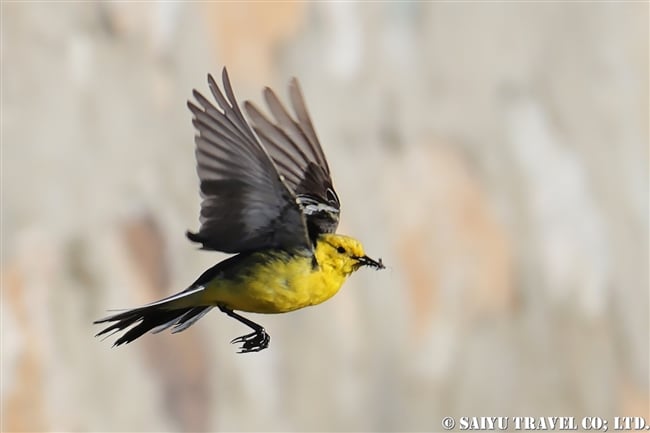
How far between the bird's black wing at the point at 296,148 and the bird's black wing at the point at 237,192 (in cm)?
19

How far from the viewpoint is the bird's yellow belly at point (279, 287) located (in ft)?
3.69

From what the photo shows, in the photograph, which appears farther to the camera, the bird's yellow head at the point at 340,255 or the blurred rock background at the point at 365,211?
the blurred rock background at the point at 365,211

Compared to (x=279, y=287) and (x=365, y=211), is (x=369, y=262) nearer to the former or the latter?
(x=279, y=287)

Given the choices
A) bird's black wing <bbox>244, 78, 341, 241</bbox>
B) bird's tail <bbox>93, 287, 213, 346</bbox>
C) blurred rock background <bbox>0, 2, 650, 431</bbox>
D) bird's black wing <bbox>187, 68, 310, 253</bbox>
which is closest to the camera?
bird's black wing <bbox>187, 68, 310, 253</bbox>

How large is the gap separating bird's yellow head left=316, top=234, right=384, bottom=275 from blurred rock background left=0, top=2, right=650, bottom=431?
33.5 inches

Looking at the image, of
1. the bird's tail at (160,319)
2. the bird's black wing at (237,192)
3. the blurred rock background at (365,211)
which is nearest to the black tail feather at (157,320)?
the bird's tail at (160,319)

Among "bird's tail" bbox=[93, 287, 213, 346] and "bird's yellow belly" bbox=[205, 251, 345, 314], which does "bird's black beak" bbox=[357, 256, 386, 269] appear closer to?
"bird's yellow belly" bbox=[205, 251, 345, 314]

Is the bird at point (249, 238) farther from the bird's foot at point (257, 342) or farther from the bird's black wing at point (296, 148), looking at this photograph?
the bird's black wing at point (296, 148)

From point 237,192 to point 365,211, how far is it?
1.38m

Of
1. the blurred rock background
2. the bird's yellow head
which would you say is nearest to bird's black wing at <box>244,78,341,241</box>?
the bird's yellow head

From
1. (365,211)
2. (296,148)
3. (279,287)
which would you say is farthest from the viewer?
(365,211)

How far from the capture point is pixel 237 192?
113 cm

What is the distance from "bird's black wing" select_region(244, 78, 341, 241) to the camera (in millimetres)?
1346

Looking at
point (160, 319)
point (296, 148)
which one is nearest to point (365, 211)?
point (296, 148)
